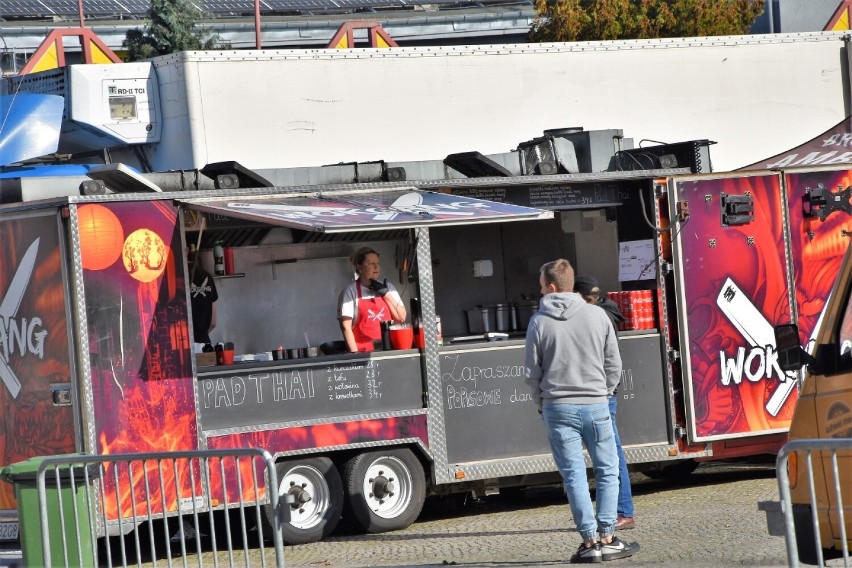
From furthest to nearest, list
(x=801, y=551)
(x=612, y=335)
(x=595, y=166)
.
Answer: (x=595, y=166)
(x=612, y=335)
(x=801, y=551)

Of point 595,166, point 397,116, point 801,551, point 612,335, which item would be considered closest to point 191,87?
point 397,116

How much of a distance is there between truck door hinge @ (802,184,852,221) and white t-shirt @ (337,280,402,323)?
3471 millimetres

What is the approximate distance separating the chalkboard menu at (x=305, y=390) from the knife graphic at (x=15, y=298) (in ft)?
4.39

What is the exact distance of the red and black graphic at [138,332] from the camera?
887cm

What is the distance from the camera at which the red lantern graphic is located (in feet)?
29.0

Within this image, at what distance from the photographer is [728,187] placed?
1072cm

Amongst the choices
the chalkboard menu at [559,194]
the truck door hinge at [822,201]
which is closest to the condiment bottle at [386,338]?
the chalkboard menu at [559,194]

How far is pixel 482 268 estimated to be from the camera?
1276 cm

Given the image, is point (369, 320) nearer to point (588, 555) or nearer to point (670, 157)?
point (670, 157)

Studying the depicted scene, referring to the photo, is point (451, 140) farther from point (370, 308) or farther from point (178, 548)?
point (178, 548)

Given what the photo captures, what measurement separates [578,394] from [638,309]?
2.98m

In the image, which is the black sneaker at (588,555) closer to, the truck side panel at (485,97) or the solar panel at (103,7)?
the truck side panel at (485,97)

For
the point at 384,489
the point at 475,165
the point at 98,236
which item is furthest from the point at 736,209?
the point at 98,236

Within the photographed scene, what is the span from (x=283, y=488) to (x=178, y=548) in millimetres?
982
